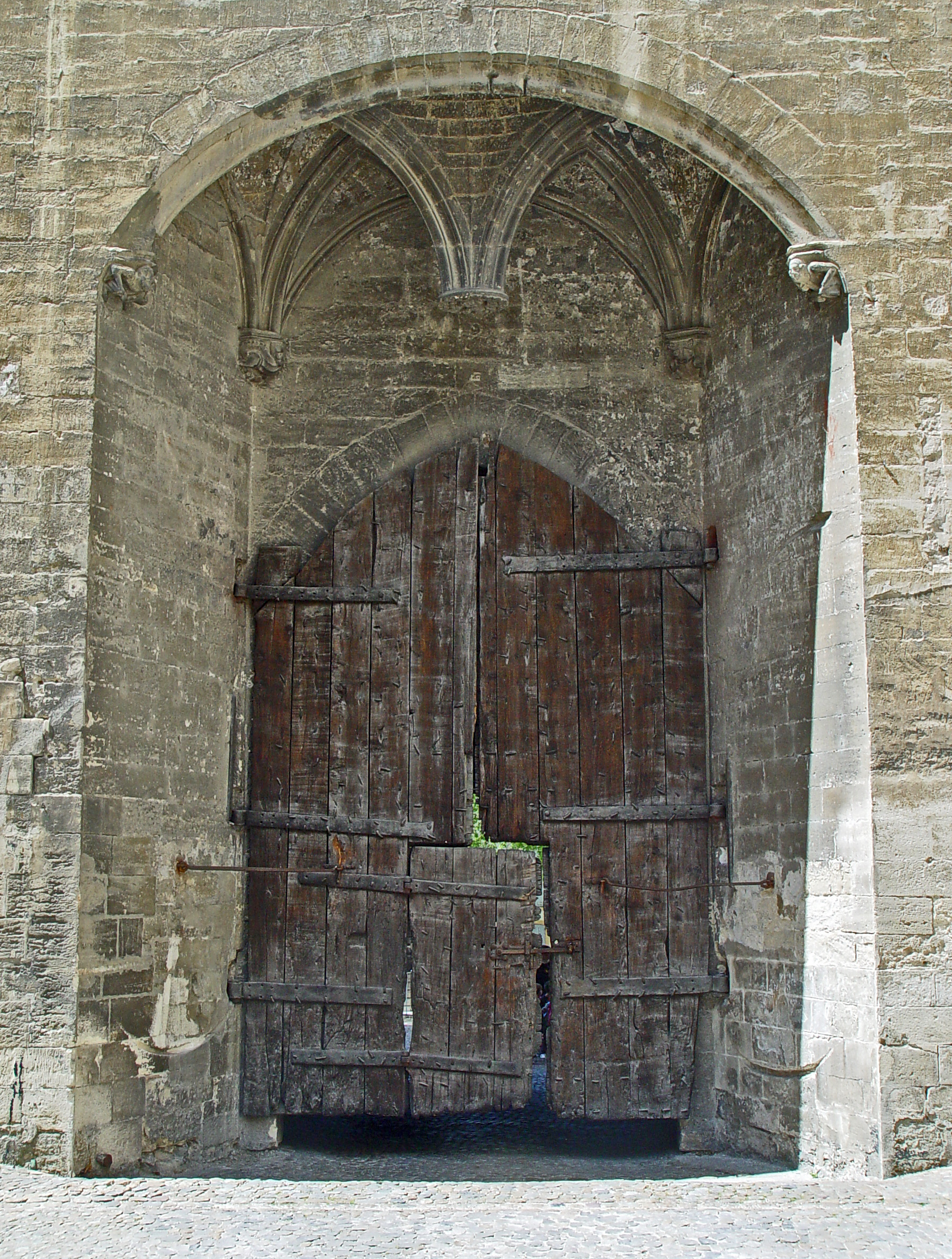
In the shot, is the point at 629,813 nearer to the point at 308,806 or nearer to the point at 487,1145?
the point at 308,806

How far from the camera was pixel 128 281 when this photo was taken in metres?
5.76

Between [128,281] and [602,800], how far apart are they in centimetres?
330

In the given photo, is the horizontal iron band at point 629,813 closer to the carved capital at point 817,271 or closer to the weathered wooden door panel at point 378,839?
the weathered wooden door panel at point 378,839

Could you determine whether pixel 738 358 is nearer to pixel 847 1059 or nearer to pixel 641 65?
pixel 641 65

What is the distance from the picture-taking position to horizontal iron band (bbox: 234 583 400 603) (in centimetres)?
677

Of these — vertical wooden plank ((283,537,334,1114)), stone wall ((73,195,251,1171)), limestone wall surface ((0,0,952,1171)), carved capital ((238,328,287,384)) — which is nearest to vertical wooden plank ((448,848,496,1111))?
vertical wooden plank ((283,537,334,1114))

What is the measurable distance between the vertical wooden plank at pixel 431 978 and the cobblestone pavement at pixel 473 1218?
37.6 inches

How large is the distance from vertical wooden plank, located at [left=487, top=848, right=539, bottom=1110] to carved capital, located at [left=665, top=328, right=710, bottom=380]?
2675mm

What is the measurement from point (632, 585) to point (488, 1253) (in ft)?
11.1

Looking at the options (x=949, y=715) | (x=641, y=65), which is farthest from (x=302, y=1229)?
(x=641, y=65)

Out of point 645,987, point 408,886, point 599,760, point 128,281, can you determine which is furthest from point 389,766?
point 128,281

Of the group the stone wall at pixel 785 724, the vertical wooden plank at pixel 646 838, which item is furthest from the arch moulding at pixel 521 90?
the vertical wooden plank at pixel 646 838

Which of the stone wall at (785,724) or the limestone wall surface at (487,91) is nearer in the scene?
the limestone wall surface at (487,91)

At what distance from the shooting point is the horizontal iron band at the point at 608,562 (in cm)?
678
